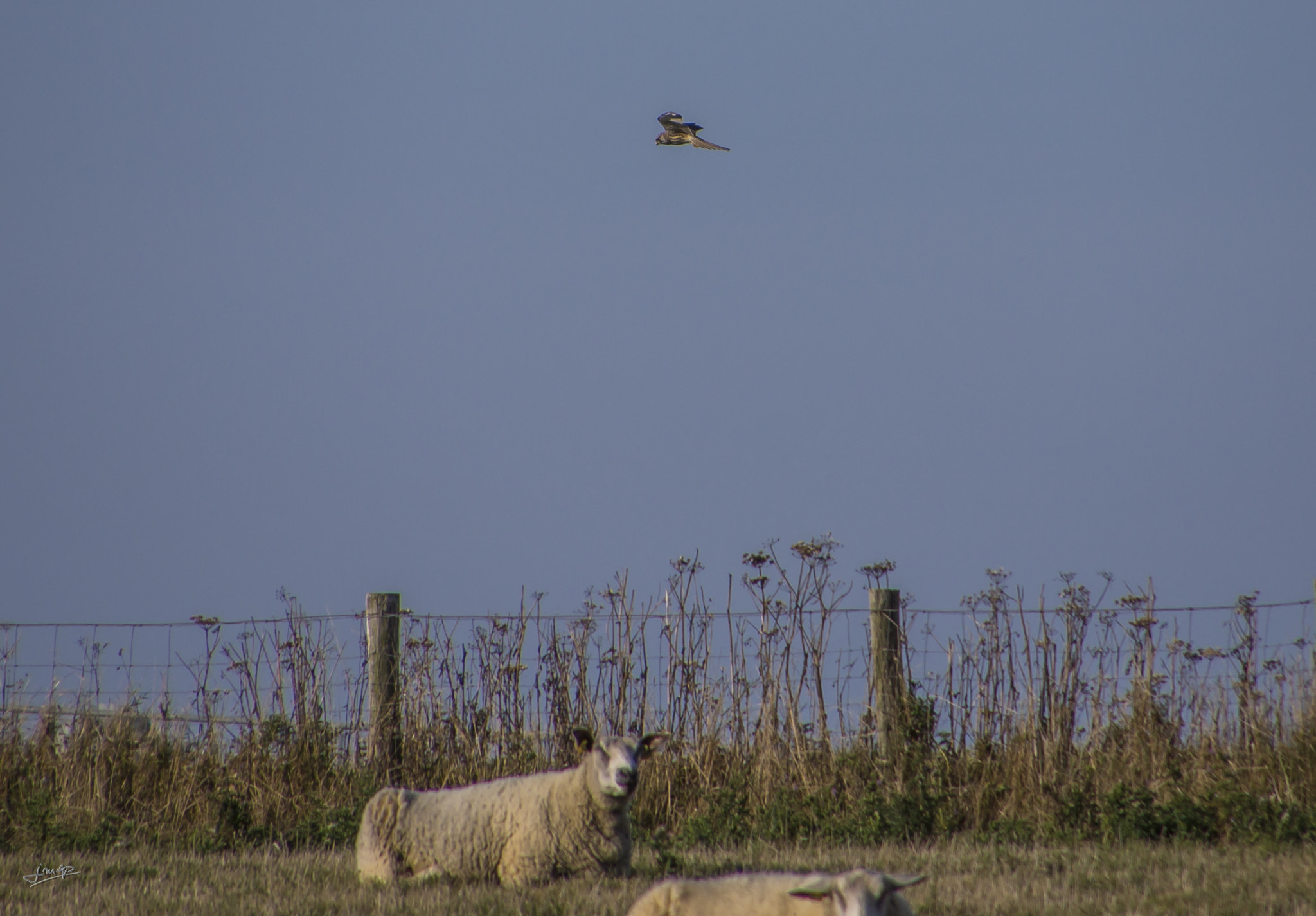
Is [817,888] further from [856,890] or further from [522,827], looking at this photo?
[522,827]

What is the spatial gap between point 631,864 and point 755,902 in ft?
9.60

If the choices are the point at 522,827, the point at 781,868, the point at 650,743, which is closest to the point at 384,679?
the point at 522,827

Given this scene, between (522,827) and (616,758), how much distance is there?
766mm

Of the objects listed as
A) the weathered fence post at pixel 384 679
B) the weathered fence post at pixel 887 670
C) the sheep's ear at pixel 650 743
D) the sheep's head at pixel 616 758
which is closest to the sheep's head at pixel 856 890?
the sheep's head at pixel 616 758

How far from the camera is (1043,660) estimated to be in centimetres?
983

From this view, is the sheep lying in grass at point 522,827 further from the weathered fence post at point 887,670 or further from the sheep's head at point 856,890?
the weathered fence post at point 887,670

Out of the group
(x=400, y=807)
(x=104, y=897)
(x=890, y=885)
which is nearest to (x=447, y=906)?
(x=400, y=807)

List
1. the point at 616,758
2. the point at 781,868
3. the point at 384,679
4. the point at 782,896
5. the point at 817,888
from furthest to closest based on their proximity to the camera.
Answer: the point at 384,679
the point at 781,868
the point at 616,758
the point at 782,896
the point at 817,888

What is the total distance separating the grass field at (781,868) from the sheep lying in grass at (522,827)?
0.76ft

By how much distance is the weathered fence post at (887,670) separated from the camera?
398 inches

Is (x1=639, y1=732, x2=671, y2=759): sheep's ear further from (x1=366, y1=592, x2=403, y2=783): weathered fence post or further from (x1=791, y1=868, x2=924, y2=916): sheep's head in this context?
(x1=366, y1=592, x2=403, y2=783): weathered fence post

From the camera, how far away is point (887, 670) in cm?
1023

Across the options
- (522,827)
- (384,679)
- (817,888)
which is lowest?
(522,827)

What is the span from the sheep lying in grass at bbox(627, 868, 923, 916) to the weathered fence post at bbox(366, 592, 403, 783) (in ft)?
19.6
